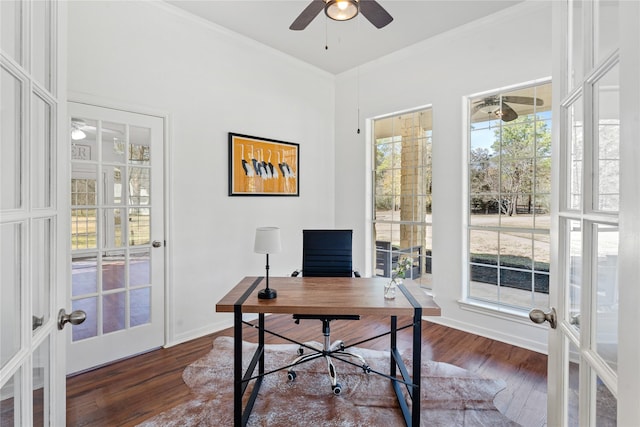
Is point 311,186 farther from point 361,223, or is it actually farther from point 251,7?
point 251,7

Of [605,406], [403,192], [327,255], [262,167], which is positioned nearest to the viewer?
[605,406]

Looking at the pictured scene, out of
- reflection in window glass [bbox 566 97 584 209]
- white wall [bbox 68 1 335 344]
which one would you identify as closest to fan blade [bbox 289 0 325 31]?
white wall [bbox 68 1 335 344]

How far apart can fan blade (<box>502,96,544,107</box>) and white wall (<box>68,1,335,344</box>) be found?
2242 mm

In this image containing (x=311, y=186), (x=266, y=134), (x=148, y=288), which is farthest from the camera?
(x=311, y=186)

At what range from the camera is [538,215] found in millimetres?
2957

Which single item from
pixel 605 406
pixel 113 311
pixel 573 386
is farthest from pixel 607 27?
pixel 113 311

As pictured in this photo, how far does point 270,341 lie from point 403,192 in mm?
2262

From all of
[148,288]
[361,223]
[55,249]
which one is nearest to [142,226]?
[148,288]

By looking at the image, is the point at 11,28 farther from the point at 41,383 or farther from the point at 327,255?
the point at 327,255

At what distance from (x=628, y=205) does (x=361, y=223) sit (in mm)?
3789

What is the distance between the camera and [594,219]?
2.49 feet

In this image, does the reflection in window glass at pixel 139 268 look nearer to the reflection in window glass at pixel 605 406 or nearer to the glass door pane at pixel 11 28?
the glass door pane at pixel 11 28

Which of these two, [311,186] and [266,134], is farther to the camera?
[311,186]

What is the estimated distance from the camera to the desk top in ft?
6.24
